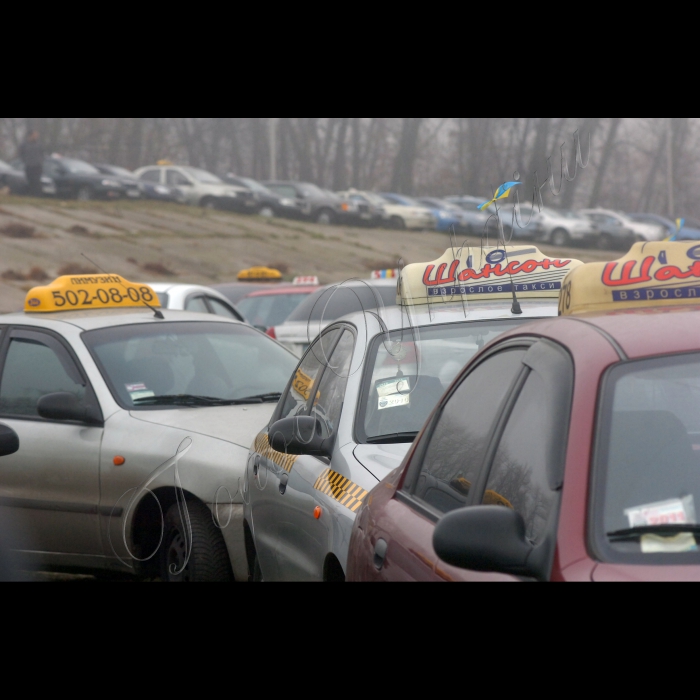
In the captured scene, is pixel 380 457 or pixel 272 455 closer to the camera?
pixel 380 457

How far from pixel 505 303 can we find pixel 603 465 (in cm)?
272

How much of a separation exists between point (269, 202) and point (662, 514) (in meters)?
36.0

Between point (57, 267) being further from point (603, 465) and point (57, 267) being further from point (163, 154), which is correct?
point (603, 465)

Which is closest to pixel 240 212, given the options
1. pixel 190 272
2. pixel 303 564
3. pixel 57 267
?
pixel 190 272

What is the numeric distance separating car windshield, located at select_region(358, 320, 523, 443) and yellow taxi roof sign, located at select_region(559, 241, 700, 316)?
54.2 inches

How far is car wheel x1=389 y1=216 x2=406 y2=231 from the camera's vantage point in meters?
38.1

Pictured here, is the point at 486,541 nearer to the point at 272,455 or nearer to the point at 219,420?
the point at 272,455

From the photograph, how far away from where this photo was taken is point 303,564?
4.37 m

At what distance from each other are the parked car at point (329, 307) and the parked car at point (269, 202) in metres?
25.6

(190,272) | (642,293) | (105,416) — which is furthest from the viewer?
(190,272)

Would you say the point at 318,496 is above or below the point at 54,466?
above

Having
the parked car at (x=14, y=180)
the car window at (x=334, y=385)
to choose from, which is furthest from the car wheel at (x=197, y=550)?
the parked car at (x=14, y=180)

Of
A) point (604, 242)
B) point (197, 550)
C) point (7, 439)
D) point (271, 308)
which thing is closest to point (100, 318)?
point (7, 439)

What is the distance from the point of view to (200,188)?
3712cm
